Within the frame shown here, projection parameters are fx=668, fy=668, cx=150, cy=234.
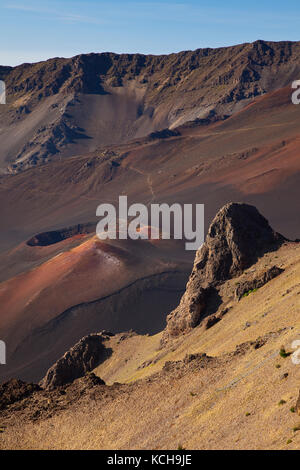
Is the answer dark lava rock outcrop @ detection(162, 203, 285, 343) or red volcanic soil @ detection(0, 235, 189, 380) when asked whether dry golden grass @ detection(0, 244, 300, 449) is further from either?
red volcanic soil @ detection(0, 235, 189, 380)

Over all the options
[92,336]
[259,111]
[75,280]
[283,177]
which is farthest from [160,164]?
[92,336]

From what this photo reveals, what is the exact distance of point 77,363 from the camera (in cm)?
3694

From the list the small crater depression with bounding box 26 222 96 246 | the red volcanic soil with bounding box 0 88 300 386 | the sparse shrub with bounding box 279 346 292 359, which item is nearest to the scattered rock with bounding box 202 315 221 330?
the sparse shrub with bounding box 279 346 292 359

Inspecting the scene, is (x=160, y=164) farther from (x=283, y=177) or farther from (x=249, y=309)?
(x=249, y=309)

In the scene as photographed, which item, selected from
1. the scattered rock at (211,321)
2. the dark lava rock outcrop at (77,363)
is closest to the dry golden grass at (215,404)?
the scattered rock at (211,321)

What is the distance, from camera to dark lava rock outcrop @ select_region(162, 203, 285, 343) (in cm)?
3300

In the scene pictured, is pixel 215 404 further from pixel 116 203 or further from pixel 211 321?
pixel 116 203

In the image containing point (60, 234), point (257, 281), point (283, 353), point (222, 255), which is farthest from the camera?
point (60, 234)

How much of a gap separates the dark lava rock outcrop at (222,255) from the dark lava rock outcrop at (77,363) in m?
5.15

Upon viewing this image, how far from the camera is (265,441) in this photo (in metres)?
16.5

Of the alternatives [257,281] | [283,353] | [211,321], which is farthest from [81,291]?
[283,353]

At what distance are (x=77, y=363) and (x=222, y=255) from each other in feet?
→ 33.5

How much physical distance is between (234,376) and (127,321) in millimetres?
42439

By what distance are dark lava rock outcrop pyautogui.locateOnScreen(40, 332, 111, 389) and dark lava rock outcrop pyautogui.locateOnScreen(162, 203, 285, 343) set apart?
5.15 metres
